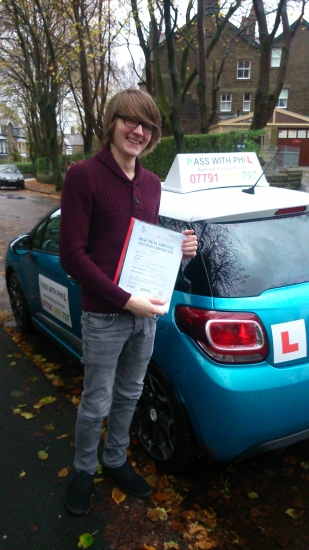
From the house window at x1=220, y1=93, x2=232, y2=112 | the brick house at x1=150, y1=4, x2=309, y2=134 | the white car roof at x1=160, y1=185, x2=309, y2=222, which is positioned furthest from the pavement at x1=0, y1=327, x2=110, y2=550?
the house window at x1=220, y1=93, x2=232, y2=112

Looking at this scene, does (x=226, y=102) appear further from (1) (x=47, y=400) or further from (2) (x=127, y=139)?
(2) (x=127, y=139)

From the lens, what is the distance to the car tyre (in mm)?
4953

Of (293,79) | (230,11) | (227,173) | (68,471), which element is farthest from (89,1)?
(293,79)

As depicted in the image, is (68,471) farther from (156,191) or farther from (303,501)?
(156,191)

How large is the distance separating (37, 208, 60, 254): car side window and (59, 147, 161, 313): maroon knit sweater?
1.99m

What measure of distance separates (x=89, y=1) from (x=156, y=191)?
20668 millimetres

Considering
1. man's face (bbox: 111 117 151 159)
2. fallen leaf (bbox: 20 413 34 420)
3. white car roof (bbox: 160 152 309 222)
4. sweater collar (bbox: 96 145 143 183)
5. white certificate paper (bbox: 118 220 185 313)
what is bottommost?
fallen leaf (bbox: 20 413 34 420)

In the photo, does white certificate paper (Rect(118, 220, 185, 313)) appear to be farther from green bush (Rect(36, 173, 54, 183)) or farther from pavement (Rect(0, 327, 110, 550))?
green bush (Rect(36, 173, 54, 183))

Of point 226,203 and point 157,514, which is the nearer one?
point 157,514

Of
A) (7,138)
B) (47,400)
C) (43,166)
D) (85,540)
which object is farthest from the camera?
(7,138)

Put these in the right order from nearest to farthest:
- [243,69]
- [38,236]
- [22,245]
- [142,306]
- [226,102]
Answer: [142,306] → [38,236] → [22,245] → [243,69] → [226,102]

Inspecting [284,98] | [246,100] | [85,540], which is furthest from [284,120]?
[85,540]

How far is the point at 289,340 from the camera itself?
2479 millimetres

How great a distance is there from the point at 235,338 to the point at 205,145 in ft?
52.6
